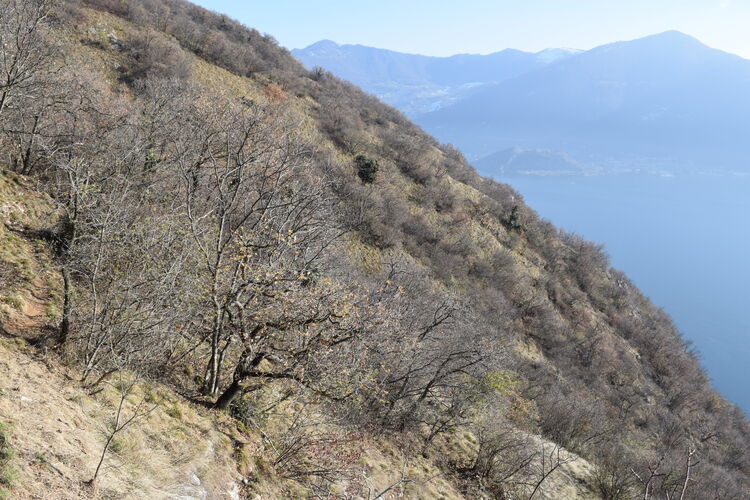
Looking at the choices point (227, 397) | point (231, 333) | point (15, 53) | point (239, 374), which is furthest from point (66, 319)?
point (15, 53)

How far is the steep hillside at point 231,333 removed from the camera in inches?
291

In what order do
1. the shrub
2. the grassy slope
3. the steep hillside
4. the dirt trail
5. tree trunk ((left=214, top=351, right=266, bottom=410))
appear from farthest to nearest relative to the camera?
the shrub → tree trunk ((left=214, top=351, right=266, bottom=410)) → the dirt trail → the steep hillside → the grassy slope

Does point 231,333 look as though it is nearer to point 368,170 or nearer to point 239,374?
point 239,374

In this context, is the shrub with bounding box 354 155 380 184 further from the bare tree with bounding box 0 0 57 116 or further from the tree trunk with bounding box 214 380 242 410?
the tree trunk with bounding box 214 380 242 410

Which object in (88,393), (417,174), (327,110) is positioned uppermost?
(327,110)

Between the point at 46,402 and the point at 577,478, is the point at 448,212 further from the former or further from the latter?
the point at 46,402

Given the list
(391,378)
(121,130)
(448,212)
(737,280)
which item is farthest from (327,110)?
(737,280)

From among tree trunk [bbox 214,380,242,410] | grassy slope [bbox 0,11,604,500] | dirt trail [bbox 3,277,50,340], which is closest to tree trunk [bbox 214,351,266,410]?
tree trunk [bbox 214,380,242,410]

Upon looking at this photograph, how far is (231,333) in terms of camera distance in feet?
28.0

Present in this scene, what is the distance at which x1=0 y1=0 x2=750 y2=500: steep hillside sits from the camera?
24.3 ft

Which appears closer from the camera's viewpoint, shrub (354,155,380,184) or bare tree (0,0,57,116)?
bare tree (0,0,57,116)

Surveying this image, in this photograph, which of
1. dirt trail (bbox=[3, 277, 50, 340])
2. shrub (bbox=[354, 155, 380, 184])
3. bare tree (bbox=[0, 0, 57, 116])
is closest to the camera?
dirt trail (bbox=[3, 277, 50, 340])

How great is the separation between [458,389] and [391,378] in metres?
2.71

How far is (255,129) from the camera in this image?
13727mm
